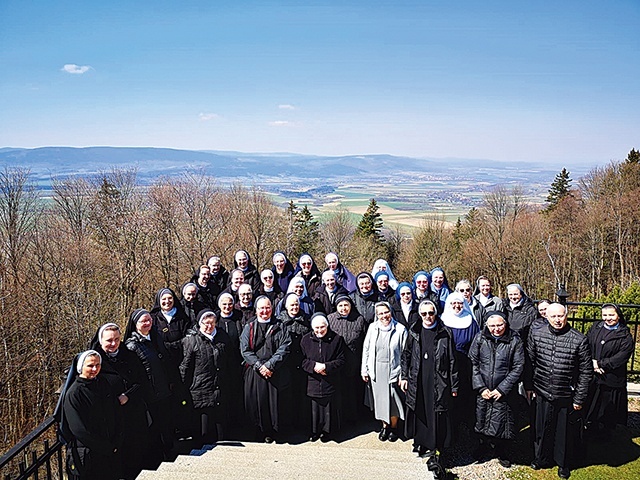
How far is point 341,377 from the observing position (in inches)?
259

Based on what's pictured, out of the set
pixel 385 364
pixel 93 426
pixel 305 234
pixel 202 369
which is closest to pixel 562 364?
pixel 385 364

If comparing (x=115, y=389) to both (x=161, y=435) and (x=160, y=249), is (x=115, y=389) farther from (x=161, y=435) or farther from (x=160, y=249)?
(x=160, y=249)

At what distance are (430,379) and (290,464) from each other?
185 centimetres

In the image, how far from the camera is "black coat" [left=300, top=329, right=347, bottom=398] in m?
6.30

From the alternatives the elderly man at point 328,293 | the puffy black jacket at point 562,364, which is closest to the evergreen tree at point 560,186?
the elderly man at point 328,293

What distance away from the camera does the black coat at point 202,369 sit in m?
6.00

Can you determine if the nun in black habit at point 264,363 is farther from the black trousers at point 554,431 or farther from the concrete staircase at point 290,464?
the black trousers at point 554,431

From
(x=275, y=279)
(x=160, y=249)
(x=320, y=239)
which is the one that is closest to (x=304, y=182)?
(x=320, y=239)

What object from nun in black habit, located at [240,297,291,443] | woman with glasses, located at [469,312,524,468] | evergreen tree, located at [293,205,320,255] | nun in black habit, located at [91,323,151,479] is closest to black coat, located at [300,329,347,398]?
nun in black habit, located at [240,297,291,443]

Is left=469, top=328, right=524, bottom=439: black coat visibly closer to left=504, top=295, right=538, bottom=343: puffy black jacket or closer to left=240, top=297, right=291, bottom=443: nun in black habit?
left=504, top=295, right=538, bottom=343: puffy black jacket

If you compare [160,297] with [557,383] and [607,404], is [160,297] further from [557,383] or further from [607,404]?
[607,404]

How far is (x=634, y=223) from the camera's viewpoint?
112 ft

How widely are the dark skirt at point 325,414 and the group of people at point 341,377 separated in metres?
0.02

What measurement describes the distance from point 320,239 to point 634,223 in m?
26.1
